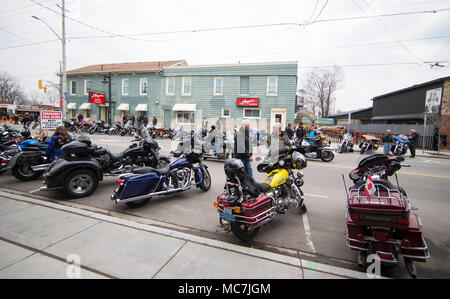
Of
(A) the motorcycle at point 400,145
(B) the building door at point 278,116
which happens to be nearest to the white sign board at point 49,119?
(B) the building door at point 278,116

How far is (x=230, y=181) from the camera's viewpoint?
11.1ft

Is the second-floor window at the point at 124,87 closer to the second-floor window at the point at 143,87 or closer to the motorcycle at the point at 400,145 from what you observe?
the second-floor window at the point at 143,87

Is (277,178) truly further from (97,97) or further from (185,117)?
(97,97)

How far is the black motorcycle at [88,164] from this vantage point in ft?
15.6

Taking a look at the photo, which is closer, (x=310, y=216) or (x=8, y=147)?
(x=310, y=216)

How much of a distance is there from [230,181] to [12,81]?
77974 mm

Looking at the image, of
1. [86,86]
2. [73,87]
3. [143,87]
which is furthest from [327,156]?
[73,87]

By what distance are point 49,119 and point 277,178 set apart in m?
9.66

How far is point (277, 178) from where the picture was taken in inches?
156

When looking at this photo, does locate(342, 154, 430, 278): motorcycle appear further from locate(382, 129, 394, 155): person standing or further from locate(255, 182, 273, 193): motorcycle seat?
locate(382, 129, 394, 155): person standing
